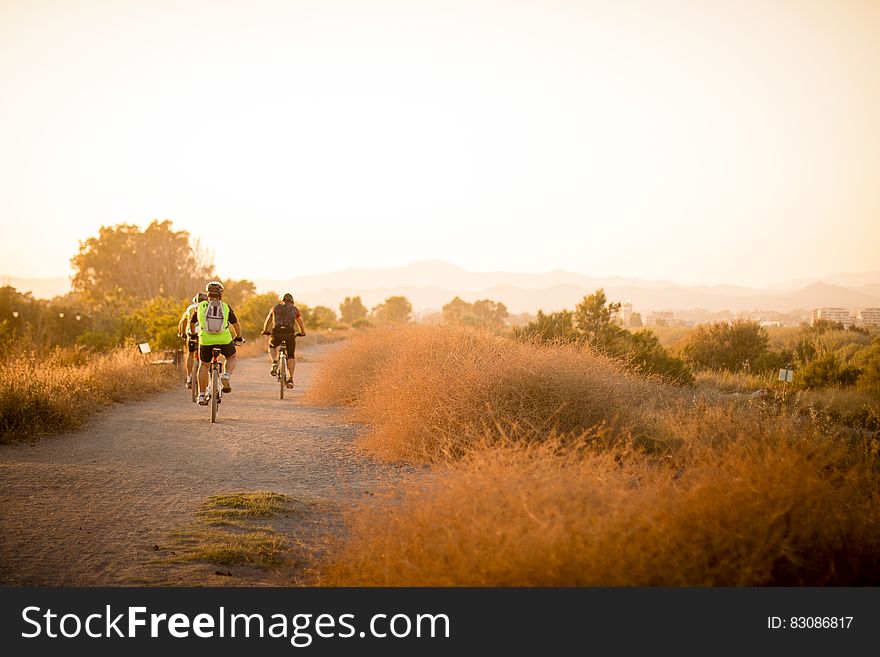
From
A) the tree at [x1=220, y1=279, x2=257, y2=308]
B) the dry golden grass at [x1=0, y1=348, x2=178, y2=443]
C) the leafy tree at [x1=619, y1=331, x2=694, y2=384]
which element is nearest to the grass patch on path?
the dry golden grass at [x1=0, y1=348, x2=178, y2=443]

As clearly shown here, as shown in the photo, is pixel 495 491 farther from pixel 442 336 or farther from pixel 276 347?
pixel 276 347

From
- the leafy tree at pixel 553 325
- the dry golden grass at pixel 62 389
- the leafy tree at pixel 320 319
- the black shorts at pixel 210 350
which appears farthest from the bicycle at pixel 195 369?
the leafy tree at pixel 320 319

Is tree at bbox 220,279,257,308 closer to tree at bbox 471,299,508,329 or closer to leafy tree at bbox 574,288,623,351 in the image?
tree at bbox 471,299,508,329

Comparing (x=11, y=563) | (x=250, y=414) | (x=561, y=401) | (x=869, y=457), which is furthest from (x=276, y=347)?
(x=869, y=457)

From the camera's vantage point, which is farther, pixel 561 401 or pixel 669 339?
pixel 669 339

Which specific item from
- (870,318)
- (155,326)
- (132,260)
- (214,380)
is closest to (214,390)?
(214,380)

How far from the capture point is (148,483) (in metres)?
7.50

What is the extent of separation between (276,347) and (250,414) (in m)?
3.11

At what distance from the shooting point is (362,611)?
146 inches

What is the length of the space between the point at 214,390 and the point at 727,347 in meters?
22.0

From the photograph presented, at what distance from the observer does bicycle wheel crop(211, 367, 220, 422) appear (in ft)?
38.8

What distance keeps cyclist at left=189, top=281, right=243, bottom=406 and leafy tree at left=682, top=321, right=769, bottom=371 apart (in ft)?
64.6

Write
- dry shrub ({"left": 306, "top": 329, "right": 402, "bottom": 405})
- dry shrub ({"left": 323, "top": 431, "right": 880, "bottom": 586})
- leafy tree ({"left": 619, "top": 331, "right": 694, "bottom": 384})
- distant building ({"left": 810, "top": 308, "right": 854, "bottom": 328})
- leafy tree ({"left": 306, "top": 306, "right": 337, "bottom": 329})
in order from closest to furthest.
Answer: dry shrub ({"left": 323, "top": 431, "right": 880, "bottom": 586}), dry shrub ({"left": 306, "top": 329, "right": 402, "bottom": 405}), leafy tree ({"left": 619, "top": 331, "right": 694, "bottom": 384}), distant building ({"left": 810, "top": 308, "right": 854, "bottom": 328}), leafy tree ({"left": 306, "top": 306, "right": 337, "bottom": 329})

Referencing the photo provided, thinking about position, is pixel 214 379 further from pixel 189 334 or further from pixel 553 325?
pixel 553 325
